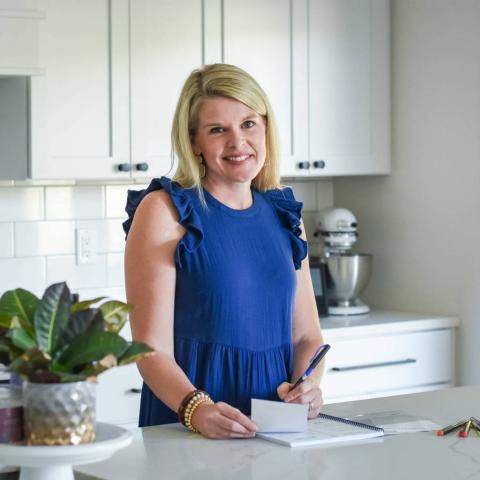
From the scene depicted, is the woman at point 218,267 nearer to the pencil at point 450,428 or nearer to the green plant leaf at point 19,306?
the pencil at point 450,428

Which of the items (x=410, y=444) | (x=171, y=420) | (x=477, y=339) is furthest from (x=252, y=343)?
(x=477, y=339)

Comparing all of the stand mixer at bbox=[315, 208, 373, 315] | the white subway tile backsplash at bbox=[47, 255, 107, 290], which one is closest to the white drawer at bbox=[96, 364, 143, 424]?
the white subway tile backsplash at bbox=[47, 255, 107, 290]

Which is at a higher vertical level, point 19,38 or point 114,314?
point 19,38

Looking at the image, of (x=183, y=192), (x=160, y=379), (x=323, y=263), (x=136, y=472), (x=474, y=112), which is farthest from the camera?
(x=323, y=263)

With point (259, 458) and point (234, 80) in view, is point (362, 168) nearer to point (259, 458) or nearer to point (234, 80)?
point (234, 80)

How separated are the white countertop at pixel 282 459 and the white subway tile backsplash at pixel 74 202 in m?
1.93

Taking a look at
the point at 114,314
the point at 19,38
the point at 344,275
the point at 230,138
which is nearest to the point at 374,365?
the point at 344,275

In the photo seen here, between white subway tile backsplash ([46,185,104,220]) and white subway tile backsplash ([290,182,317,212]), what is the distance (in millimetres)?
898

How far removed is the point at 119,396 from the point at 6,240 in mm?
735

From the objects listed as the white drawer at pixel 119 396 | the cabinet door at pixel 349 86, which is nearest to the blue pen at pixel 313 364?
the white drawer at pixel 119 396

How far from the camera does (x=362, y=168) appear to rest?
13.9ft

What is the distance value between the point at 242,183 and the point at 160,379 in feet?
1.60

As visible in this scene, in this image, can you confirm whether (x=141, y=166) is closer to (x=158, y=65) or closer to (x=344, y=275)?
(x=158, y=65)

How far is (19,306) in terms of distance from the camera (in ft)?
4.72
